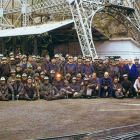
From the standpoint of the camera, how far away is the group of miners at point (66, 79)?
12461 mm

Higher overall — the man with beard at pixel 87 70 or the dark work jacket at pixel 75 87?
the man with beard at pixel 87 70

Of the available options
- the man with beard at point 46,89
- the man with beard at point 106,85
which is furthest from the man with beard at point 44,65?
the man with beard at point 106,85

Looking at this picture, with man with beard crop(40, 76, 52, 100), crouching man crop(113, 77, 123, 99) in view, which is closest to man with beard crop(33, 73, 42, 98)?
man with beard crop(40, 76, 52, 100)

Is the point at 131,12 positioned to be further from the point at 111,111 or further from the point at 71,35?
the point at 111,111

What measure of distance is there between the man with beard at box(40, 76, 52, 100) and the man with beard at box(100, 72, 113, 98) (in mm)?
2431

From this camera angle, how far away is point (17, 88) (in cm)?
1251

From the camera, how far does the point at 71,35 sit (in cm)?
2430

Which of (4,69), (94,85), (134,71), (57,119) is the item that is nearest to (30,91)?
(4,69)

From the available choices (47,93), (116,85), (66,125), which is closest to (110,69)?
(116,85)

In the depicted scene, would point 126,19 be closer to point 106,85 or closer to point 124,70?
point 124,70

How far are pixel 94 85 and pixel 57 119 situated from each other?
5.30m

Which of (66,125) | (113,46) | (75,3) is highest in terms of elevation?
(75,3)

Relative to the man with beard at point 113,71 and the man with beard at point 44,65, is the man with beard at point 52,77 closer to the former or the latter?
the man with beard at point 44,65

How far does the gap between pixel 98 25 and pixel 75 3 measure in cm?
1046
